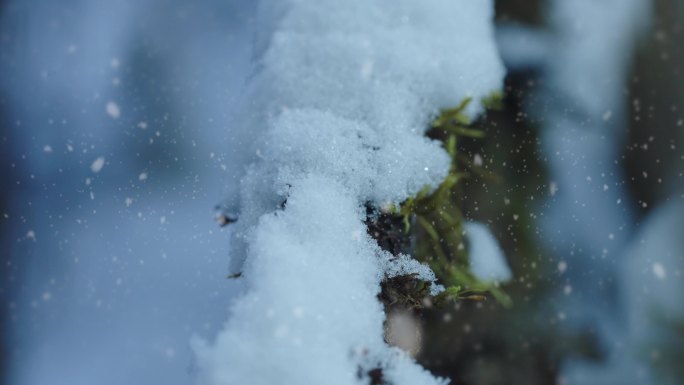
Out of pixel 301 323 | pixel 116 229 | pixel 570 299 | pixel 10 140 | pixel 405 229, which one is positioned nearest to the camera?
pixel 301 323

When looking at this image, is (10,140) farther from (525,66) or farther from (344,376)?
(525,66)

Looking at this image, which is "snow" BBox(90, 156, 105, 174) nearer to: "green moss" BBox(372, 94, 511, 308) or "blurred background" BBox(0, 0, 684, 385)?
"blurred background" BBox(0, 0, 684, 385)

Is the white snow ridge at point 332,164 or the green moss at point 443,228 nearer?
the white snow ridge at point 332,164

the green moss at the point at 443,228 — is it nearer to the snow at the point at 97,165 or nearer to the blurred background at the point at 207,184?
the blurred background at the point at 207,184

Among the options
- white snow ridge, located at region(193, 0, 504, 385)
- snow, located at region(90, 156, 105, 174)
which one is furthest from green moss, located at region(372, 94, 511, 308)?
snow, located at region(90, 156, 105, 174)

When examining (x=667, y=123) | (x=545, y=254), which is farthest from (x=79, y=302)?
(x=667, y=123)

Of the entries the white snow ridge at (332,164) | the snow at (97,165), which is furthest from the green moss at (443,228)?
the snow at (97,165)
